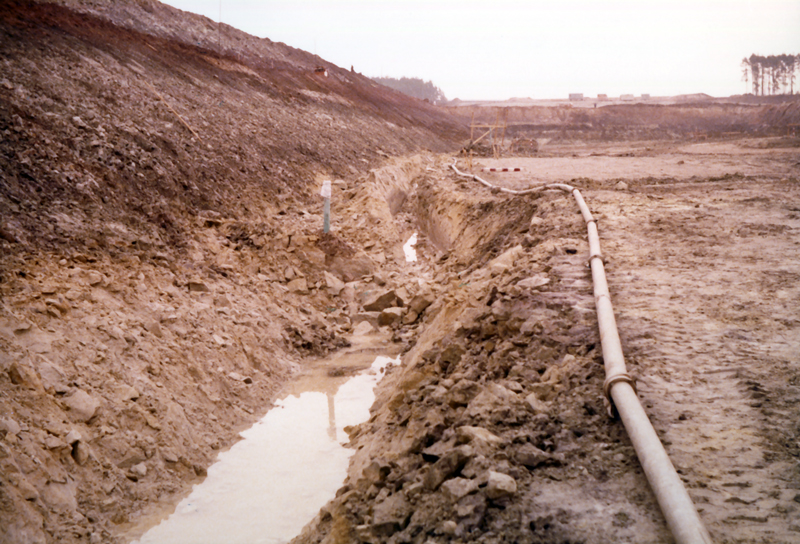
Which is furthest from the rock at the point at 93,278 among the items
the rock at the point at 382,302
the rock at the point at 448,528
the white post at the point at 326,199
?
the rock at the point at 448,528

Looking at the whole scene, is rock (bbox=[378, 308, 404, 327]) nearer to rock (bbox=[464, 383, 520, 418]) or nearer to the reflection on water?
the reflection on water

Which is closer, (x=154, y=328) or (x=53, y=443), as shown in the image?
(x=53, y=443)

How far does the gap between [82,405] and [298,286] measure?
4457 millimetres

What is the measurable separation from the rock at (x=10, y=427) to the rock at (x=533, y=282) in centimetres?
411

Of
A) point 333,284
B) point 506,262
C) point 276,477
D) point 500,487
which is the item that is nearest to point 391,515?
point 500,487

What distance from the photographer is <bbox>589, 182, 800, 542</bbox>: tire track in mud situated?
257cm

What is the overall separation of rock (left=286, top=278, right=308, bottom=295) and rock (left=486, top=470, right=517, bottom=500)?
6306mm

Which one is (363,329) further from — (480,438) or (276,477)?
(480,438)

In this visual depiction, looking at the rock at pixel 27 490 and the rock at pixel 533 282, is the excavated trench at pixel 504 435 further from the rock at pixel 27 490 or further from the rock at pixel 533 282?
the rock at pixel 27 490

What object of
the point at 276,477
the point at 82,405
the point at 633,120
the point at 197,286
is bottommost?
the point at 276,477

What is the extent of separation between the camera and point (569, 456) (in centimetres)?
298

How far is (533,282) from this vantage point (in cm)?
531

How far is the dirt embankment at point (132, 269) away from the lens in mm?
4195

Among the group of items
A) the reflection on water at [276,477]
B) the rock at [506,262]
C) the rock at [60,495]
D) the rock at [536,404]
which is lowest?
the reflection on water at [276,477]
